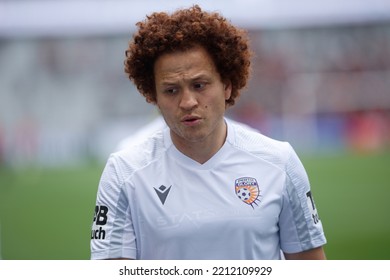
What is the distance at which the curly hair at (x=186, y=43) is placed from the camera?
259 cm

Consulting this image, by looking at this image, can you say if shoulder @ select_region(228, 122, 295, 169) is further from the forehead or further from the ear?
the forehead

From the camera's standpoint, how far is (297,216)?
2.63 meters

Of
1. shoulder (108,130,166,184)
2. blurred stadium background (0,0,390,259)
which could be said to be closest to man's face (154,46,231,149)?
shoulder (108,130,166,184)

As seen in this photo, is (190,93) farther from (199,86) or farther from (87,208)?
(87,208)

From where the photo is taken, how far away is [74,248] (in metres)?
8.45

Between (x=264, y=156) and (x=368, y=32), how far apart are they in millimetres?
21155

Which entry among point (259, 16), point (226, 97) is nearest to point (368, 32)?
point (259, 16)

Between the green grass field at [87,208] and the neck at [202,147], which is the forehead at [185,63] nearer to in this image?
the neck at [202,147]

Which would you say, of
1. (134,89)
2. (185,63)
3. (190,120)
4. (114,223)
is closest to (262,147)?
(190,120)

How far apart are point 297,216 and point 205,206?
35 cm

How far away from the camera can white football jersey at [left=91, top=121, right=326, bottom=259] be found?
8.27ft

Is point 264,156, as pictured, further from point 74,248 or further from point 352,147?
point 352,147

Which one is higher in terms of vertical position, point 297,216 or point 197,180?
point 197,180

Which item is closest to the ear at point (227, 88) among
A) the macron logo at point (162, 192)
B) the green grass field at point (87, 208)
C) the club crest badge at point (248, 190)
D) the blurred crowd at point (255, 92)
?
the club crest badge at point (248, 190)
